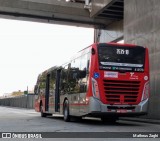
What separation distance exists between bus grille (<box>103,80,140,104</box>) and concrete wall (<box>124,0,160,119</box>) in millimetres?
4887

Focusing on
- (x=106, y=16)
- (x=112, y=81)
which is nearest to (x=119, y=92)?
(x=112, y=81)

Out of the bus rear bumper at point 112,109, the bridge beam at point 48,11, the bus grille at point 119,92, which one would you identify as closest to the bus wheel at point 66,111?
the bus rear bumper at point 112,109

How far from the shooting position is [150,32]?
2270cm

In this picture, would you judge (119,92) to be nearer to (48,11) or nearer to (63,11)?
(48,11)

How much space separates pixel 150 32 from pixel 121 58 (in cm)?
619

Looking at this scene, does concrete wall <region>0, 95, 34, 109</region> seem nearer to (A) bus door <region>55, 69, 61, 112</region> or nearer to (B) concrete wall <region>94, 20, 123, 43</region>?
(B) concrete wall <region>94, 20, 123, 43</region>

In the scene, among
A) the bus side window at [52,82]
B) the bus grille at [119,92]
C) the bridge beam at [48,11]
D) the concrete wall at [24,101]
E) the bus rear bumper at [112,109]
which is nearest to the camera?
the bus rear bumper at [112,109]

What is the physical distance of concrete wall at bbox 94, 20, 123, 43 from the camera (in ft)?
119

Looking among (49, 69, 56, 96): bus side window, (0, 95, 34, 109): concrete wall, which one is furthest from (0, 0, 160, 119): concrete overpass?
(0, 95, 34, 109): concrete wall

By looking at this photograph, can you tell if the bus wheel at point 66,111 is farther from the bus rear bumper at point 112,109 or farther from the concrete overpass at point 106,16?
the concrete overpass at point 106,16

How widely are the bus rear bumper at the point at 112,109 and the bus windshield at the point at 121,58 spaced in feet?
4.72

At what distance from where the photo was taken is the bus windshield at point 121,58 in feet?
55.3

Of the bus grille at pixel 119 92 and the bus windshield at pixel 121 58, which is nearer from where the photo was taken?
the bus grille at pixel 119 92

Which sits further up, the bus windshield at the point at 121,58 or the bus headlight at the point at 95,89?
the bus windshield at the point at 121,58
